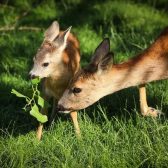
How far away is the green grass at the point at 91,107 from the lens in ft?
16.0

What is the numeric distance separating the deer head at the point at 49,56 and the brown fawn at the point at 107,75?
1.92ft

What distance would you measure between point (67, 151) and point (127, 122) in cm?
84

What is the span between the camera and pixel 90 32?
879cm

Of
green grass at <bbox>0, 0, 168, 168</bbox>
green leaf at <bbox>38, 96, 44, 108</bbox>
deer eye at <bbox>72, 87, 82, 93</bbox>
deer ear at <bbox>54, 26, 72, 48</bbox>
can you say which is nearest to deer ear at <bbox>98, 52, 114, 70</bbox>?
deer eye at <bbox>72, 87, 82, 93</bbox>

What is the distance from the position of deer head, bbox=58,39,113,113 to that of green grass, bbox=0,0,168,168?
327 millimetres

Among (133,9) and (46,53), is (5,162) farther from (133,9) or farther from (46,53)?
(133,9)

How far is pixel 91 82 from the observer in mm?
5125

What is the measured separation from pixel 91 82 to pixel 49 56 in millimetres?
792

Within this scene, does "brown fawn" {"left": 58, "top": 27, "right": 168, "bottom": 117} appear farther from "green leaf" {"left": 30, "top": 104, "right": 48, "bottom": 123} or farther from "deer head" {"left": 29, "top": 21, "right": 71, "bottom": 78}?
"deer head" {"left": 29, "top": 21, "right": 71, "bottom": 78}

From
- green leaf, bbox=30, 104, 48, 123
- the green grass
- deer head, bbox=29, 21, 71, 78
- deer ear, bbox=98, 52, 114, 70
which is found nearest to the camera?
the green grass

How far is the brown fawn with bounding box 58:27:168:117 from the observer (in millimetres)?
5098

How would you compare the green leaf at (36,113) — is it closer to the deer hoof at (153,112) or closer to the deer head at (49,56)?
the deer head at (49,56)

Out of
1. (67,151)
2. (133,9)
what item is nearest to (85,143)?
(67,151)

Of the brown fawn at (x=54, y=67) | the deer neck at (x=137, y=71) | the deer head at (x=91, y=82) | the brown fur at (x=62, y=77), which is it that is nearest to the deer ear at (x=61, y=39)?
the brown fawn at (x=54, y=67)
